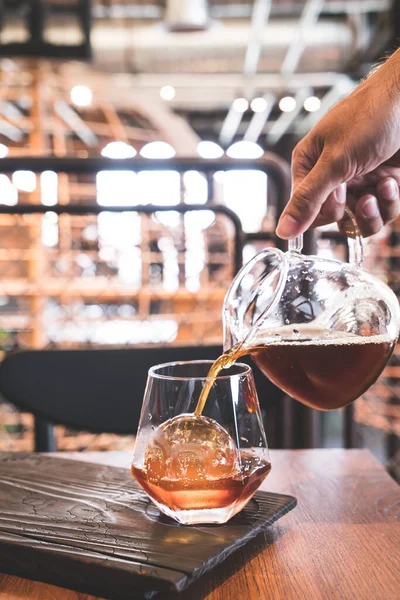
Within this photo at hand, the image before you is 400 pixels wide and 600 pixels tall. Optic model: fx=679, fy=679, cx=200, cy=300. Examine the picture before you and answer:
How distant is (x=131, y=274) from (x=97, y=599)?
4170 millimetres

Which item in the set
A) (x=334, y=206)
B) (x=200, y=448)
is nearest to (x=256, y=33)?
(x=334, y=206)

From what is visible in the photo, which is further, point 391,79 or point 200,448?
point 391,79

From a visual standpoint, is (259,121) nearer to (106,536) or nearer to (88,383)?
(88,383)

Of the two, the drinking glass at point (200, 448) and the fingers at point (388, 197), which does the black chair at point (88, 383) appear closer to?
Result: the fingers at point (388, 197)

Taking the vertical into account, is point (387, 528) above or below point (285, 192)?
below

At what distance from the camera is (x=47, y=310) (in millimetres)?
3830

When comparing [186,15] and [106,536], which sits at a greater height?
[186,15]

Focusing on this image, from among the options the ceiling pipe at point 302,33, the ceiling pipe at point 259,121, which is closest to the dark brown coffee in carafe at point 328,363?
the ceiling pipe at point 302,33

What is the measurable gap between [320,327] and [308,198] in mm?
146

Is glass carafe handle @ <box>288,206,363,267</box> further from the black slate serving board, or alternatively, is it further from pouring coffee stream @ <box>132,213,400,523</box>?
the black slate serving board

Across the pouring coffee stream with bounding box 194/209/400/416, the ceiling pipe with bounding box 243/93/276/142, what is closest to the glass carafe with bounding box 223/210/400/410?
the pouring coffee stream with bounding box 194/209/400/416

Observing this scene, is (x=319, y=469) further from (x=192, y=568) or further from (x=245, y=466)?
(x=192, y=568)

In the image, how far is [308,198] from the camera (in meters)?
0.76

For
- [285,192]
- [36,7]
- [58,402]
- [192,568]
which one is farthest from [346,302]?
[36,7]
